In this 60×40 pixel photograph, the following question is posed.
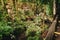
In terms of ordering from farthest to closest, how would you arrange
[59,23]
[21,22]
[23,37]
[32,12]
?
[32,12] → [21,22] → [23,37] → [59,23]

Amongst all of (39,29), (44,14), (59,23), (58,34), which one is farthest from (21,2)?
(58,34)

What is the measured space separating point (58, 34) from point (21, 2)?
9.99 feet

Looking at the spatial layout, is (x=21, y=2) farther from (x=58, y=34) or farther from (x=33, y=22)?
(x=58, y=34)

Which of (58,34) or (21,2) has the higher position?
(21,2)

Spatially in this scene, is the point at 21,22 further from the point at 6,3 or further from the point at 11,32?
the point at 6,3

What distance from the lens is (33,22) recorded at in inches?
303

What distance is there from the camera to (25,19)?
7.91 meters

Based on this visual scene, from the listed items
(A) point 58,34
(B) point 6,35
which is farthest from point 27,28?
(A) point 58,34

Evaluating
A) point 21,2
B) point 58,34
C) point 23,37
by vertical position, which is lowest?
point 23,37

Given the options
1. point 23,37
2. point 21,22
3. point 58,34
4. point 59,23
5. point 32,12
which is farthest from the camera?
point 32,12

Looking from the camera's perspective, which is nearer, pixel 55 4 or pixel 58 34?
pixel 58 34

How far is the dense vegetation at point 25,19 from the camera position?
6750 mm

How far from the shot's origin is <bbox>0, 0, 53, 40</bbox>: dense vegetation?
22.1 ft

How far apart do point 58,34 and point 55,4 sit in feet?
4.69
